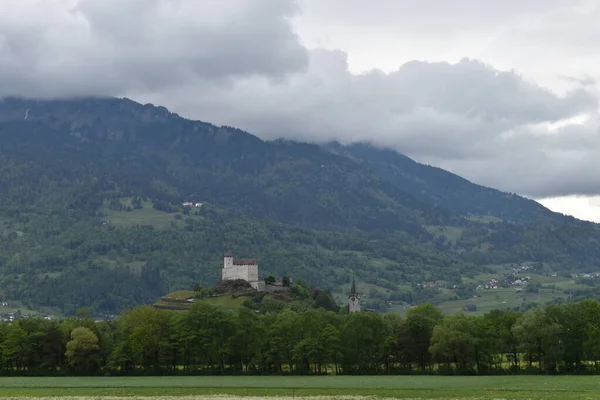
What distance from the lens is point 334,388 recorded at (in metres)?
104

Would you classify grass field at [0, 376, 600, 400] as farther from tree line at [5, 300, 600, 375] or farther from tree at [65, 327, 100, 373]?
tree at [65, 327, 100, 373]

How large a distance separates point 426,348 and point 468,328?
11010mm

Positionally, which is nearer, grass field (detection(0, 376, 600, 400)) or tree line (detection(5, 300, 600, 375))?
grass field (detection(0, 376, 600, 400))

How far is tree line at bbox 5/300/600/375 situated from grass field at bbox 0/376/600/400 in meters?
17.4

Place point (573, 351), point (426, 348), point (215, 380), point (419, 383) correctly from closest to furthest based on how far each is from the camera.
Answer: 1. point (419, 383)
2. point (215, 380)
3. point (573, 351)
4. point (426, 348)

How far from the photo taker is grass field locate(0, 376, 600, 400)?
302ft

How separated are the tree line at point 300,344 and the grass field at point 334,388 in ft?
57.0

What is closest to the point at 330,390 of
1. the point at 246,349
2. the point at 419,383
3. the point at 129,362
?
the point at 419,383

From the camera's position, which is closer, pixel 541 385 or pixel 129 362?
pixel 541 385

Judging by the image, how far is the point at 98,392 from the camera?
101062mm

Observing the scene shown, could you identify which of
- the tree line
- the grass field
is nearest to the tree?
the tree line

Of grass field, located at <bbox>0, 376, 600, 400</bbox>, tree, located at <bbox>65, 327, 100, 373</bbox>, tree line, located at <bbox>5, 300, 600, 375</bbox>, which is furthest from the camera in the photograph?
tree, located at <bbox>65, 327, 100, 373</bbox>

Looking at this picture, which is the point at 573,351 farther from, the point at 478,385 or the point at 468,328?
the point at 478,385

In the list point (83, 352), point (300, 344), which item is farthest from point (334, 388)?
point (83, 352)
